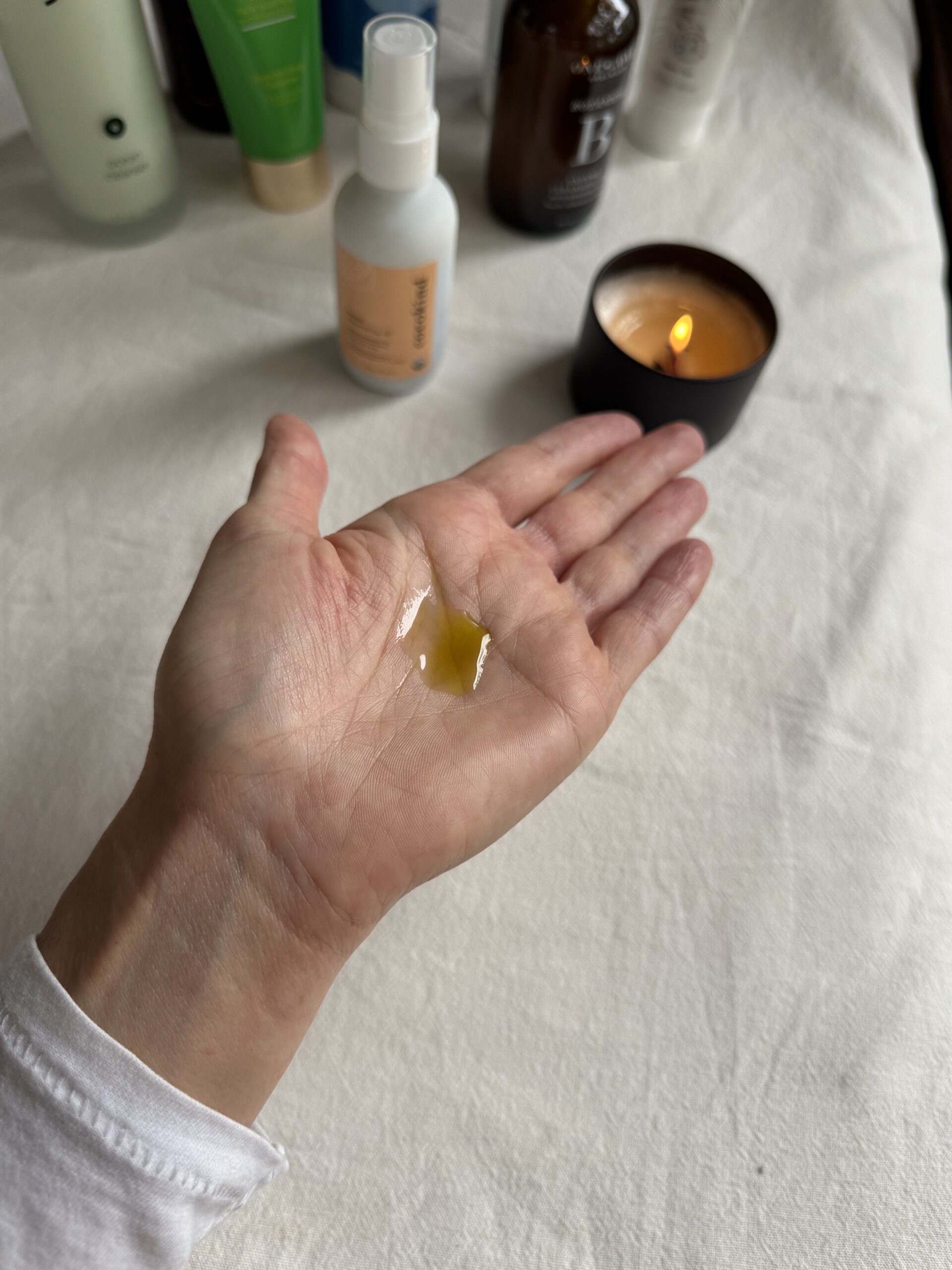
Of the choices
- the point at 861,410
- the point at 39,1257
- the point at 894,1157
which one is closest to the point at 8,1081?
the point at 39,1257

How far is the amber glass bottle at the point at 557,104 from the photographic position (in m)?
0.59

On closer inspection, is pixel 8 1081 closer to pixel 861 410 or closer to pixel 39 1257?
pixel 39 1257

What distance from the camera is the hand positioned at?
41 cm

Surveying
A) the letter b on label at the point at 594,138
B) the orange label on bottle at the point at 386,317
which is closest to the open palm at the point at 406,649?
the orange label on bottle at the point at 386,317

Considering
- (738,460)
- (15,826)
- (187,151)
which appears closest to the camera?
(15,826)

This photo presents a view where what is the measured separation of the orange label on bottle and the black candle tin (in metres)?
0.12

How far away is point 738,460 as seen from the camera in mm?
660

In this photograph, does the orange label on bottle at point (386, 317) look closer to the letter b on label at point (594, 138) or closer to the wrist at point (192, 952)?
the letter b on label at point (594, 138)

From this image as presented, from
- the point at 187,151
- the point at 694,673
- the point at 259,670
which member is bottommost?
the point at 694,673

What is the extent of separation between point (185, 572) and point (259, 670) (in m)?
0.17

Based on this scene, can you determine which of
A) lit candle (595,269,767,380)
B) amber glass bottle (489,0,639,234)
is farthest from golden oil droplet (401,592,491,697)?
amber glass bottle (489,0,639,234)

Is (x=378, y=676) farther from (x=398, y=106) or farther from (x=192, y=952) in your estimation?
(x=398, y=106)

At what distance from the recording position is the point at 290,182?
71cm

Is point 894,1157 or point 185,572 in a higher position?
point 185,572
